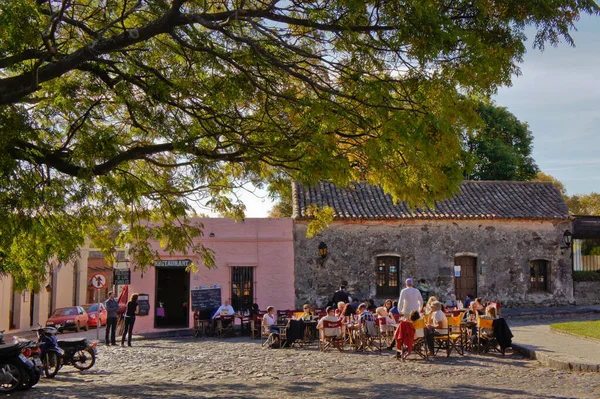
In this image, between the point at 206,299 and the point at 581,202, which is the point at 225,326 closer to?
the point at 206,299

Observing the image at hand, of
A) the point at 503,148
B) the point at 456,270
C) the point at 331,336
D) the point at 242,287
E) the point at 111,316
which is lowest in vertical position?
the point at 331,336

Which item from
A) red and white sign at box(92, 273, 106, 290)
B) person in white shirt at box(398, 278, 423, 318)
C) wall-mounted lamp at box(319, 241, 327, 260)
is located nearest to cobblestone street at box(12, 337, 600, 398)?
person in white shirt at box(398, 278, 423, 318)

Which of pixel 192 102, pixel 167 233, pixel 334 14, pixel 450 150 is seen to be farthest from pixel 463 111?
pixel 167 233

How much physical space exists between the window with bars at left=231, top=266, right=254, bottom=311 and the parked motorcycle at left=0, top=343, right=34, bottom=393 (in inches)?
497

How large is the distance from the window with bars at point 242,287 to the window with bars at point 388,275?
4934 millimetres

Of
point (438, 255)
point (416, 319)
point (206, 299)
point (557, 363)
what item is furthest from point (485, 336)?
A: point (206, 299)

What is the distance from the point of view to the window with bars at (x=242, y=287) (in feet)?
76.7

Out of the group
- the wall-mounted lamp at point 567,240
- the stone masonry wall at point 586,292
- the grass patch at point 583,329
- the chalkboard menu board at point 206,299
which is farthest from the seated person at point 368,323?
the stone masonry wall at point 586,292

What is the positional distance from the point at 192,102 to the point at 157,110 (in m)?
0.60

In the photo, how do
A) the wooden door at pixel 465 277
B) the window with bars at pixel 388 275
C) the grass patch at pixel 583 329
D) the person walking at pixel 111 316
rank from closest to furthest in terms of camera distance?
the grass patch at pixel 583 329 → the person walking at pixel 111 316 → the window with bars at pixel 388 275 → the wooden door at pixel 465 277

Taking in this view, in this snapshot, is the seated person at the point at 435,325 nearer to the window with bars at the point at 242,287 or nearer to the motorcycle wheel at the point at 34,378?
the motorcycle wheel at the point at 34,378

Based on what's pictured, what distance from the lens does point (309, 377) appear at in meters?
11.4

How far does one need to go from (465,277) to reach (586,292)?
5547 mm

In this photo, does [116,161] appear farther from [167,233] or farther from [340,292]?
[340,292]
